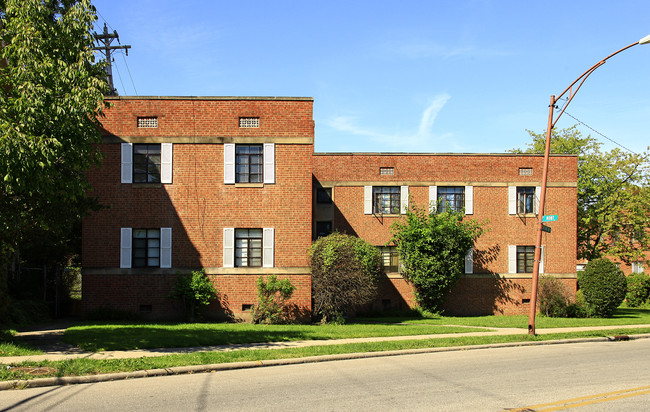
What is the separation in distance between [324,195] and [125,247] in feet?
35.5

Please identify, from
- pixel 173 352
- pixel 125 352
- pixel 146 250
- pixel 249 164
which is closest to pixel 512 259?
pixel 249 164

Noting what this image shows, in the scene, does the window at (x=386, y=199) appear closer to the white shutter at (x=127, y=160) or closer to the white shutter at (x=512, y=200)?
the white shutter at (x=512, y=200)

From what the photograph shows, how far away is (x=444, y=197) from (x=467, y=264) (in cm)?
353

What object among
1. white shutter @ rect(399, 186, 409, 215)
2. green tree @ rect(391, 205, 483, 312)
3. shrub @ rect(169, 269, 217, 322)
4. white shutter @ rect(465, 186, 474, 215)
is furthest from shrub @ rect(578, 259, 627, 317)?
shrub @ rect(169, 269, 217, 322)

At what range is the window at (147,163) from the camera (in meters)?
21.2

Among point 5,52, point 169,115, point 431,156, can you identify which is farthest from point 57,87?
point 431,156

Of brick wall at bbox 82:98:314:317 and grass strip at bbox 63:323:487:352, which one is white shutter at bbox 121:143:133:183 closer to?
brick wall at bbox 82:98:314:317

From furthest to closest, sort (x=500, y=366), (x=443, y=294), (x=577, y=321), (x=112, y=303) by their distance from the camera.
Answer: (x=443, y=294) < (x=577, y=321) < (x=112, y=303) < (x=500, y=366)

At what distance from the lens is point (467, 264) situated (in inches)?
1128

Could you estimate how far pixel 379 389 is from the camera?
9570 mm

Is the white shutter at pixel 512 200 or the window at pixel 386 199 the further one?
the white shutter at pixel 512 200

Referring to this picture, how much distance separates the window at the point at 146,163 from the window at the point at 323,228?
9.72m

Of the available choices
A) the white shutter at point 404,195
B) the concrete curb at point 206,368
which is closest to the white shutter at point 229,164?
the concrete curb at point 206,368

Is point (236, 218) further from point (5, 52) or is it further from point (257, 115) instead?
point (5, 52)
